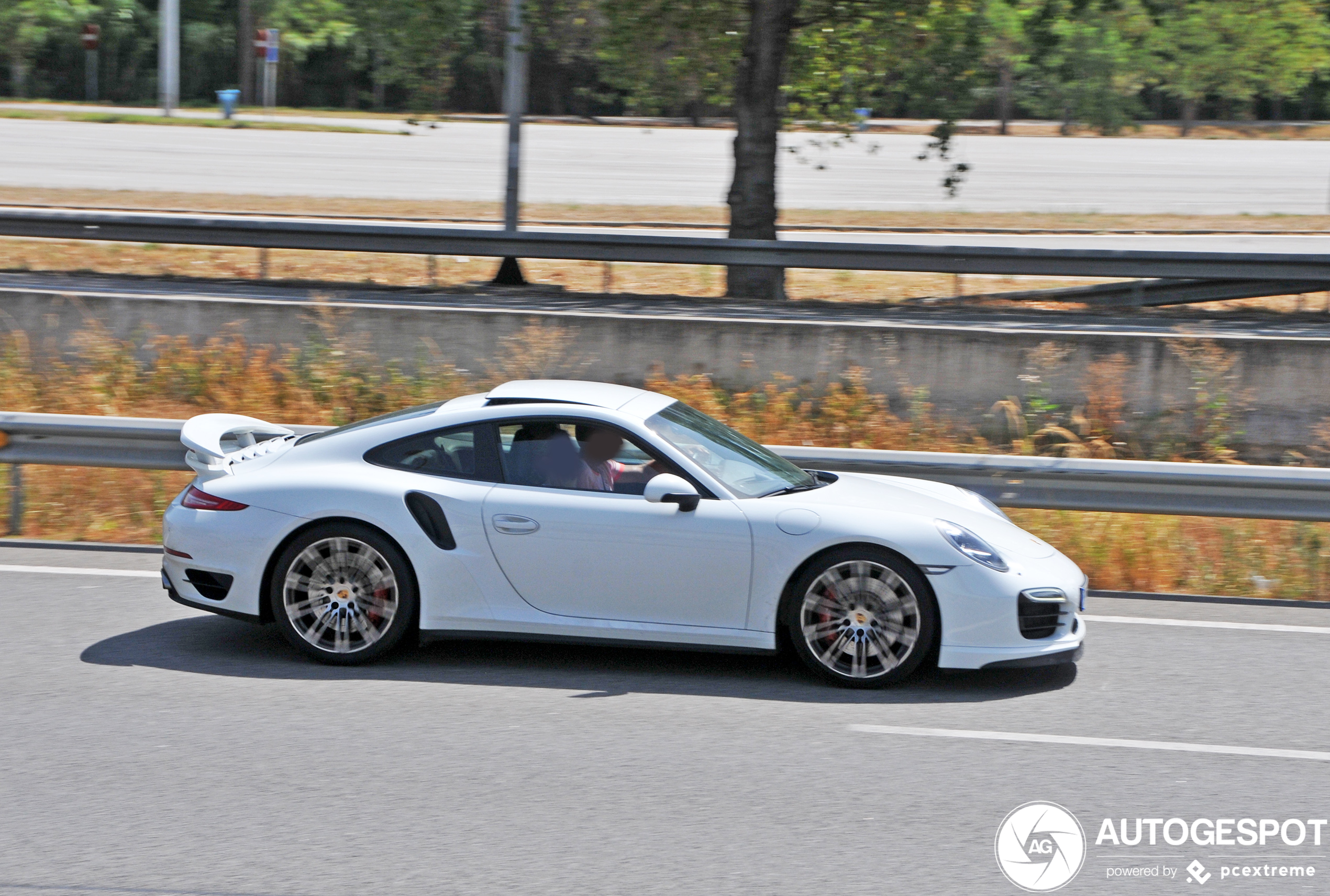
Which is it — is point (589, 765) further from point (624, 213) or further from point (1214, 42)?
point (624, 213)

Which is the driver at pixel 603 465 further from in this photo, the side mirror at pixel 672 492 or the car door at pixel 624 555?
the side mirror at pixel 672 492

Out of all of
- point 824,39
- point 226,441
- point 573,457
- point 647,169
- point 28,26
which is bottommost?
point 226,441

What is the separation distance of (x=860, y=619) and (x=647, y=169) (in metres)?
30.0

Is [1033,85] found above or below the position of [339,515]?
above

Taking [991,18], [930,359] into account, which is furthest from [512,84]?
[930,359]

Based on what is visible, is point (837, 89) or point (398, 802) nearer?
point (398, 802)

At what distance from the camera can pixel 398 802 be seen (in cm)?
457

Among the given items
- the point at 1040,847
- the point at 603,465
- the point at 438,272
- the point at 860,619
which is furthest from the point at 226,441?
the point at 438,272

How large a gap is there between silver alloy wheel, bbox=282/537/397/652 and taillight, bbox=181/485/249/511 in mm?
367

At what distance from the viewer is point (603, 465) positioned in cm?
601

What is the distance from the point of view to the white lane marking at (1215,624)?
6945mm

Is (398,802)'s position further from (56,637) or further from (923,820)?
(56,637)

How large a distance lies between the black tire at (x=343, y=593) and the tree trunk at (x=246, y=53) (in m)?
52.8

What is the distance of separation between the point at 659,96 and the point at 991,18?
13.2ft
